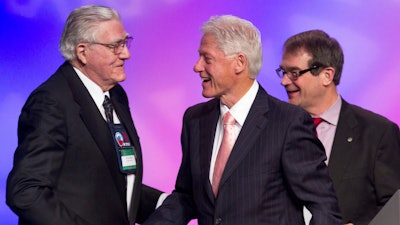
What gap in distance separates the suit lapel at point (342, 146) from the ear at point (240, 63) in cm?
84

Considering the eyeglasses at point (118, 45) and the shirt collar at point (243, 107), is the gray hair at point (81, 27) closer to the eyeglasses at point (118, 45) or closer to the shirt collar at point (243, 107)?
the eyeglasses at point (118, 45)

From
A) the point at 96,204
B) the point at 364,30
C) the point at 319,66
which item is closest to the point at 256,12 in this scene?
the point at 364,30

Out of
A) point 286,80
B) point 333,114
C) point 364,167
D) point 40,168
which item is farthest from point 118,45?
point 364,167

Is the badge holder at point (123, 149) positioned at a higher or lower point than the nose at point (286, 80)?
lower

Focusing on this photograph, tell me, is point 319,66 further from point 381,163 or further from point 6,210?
point 6,210

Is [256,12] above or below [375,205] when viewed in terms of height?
above

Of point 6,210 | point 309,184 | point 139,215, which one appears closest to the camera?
point 309,184

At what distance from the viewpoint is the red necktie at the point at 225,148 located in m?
3.51

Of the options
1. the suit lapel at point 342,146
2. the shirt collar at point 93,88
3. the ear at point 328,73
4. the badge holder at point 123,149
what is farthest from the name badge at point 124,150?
the ear at point 328,73

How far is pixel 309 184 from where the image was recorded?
135 inches

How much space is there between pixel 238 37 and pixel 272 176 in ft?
1.78

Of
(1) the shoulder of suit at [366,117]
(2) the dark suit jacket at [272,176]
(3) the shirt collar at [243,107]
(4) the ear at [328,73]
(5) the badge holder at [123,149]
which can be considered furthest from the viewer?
(4) the ear at [328,73]

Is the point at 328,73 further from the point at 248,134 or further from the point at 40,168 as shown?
the point at 40,168

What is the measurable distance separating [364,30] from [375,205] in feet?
5.23
